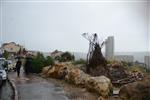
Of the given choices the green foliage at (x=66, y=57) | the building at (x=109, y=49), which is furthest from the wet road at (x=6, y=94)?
the green foliage at (x=66, y=57)

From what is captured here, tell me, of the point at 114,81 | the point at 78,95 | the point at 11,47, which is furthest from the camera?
the point at 11,47

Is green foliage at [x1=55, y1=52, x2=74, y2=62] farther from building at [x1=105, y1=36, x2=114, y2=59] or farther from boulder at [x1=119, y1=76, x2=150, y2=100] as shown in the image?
boulder at [x1=119, y1=76, x2=150, y2=100]

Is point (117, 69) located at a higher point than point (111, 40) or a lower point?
lower

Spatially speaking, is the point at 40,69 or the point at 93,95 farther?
the point at 40,69

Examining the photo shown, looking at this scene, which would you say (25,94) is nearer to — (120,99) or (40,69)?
(120,99)

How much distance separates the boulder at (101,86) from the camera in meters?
13.0

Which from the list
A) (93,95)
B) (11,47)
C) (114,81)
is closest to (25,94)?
(93,95)

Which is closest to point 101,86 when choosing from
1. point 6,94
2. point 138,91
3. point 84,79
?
point 138,91

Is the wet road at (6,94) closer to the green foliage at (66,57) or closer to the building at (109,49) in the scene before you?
the building at (109,49)

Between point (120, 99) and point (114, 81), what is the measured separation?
5.15m

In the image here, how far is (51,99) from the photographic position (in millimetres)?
12117

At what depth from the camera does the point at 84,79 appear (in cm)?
1645

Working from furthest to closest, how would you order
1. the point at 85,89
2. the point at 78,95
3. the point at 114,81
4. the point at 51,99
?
the point at 114,81 → the point at 85,89 → the point at 78,95 → the point at 51,99

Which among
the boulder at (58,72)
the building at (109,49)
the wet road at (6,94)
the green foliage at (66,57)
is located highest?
the building at (109,49)
